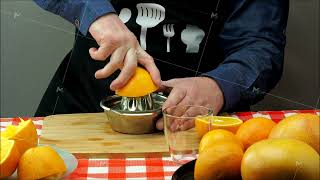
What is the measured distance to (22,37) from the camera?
35.4 inches

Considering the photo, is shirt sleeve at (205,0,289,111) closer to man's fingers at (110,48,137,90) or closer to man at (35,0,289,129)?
man at (35,0,289,129)

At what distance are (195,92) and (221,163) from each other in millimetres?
281

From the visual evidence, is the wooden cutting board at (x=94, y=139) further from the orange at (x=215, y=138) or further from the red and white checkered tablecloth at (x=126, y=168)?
the orange at (x=215, y=138)

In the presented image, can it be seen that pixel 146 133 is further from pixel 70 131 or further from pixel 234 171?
pixel 234 171

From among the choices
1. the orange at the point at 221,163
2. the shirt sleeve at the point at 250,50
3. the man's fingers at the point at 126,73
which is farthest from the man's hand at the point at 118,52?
the orange at the point at 221,163

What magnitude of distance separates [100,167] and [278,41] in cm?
33

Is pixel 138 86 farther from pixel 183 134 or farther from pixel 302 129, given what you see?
pixel 302 129

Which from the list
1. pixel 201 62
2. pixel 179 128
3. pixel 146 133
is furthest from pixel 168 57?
pixel 179 128

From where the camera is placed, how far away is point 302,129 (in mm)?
437

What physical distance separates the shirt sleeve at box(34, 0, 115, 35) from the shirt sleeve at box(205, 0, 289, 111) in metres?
0.14

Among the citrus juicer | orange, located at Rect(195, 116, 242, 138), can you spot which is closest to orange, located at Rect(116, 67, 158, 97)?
the citrus juicer

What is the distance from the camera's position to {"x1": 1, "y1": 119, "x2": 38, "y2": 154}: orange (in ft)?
1.67

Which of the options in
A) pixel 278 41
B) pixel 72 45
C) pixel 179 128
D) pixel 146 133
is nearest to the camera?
pixel 179 128

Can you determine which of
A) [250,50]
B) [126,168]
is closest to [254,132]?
[126,168]
